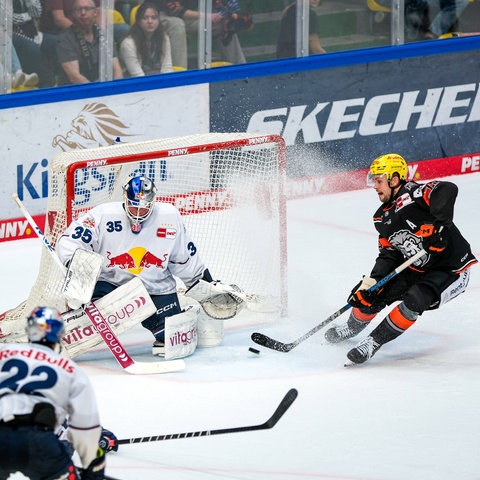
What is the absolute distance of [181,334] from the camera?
19.6 feet

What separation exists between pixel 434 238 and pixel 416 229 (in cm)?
11

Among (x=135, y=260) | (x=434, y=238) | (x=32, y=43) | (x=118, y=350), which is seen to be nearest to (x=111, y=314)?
(x=118, y=350)

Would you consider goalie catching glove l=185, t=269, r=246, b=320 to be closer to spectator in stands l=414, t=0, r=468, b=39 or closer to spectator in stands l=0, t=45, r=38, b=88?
spectator in stands l=0, t=45, r=38, b=88

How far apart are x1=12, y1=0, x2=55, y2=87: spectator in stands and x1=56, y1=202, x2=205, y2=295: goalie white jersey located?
2.23m

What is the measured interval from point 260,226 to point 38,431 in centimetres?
336

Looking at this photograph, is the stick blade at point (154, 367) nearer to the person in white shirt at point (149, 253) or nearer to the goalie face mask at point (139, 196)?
the person in white shirt at point (149, 253)

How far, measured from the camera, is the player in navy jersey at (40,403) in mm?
3686

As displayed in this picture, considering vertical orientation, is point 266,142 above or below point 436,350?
above

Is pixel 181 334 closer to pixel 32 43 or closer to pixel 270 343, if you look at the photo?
pixel 270 343

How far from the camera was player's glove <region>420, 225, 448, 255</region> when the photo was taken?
589 cm

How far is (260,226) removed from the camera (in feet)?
22.8

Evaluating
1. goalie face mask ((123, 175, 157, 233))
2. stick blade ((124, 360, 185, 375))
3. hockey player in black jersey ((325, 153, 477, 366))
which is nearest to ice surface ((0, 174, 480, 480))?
stick blade ((124, 360, 185, 375))

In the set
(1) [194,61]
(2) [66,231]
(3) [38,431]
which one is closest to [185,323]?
(2) [66,231]

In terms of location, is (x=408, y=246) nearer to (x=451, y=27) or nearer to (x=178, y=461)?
(x=178, y=461)
